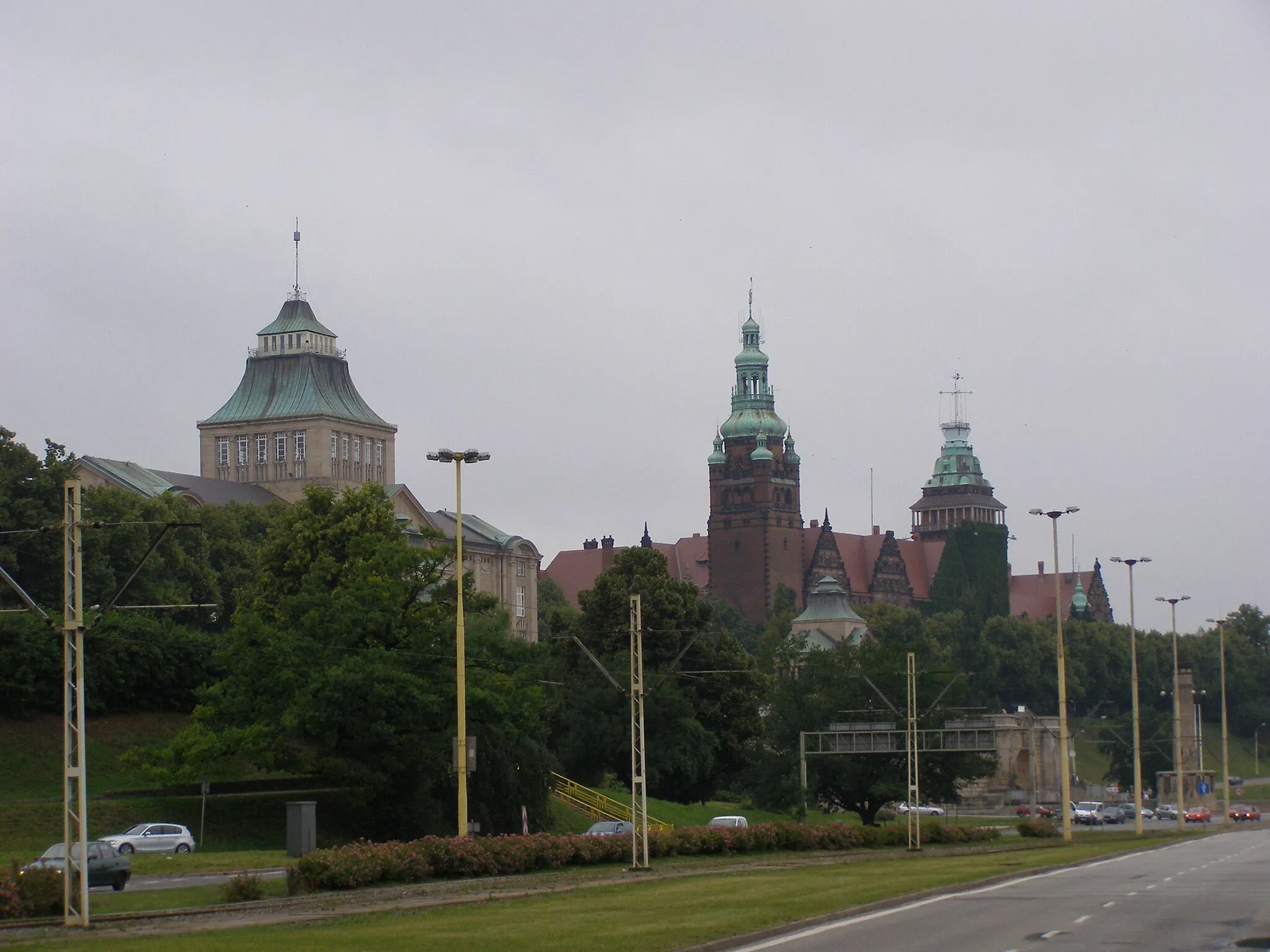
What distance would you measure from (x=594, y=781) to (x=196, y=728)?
3435 cm

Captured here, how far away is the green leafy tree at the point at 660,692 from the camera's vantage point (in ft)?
296

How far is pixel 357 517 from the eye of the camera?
3354 inches

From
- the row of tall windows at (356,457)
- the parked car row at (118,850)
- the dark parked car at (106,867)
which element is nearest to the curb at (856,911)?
the parked car row at (118,850)

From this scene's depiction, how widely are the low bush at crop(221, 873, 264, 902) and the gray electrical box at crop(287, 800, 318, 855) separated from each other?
14606 millimetres

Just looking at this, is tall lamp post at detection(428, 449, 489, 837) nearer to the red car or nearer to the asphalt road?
the asphalt road

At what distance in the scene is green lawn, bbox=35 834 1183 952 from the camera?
2761 centimetres

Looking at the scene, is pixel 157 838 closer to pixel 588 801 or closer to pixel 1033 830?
pixel 588 801

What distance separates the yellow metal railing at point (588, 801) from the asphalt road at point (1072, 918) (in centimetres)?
3424

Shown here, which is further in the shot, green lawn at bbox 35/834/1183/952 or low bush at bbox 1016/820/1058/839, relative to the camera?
low bush at bbox 1016/820/1058/839

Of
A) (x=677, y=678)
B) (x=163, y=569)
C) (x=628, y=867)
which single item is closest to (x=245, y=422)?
(x=163, y=569)

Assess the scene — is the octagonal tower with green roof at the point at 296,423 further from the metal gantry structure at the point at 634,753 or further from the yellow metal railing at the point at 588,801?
the metal gantry structure at the point at 634,753

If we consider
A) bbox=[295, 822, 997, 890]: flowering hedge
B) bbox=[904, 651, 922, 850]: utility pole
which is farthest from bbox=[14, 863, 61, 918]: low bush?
bbox=[904, 651, 922, 850]: utility pole

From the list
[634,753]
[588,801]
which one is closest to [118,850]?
[634,753]

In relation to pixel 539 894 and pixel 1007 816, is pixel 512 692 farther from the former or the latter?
pixel 1007 816
